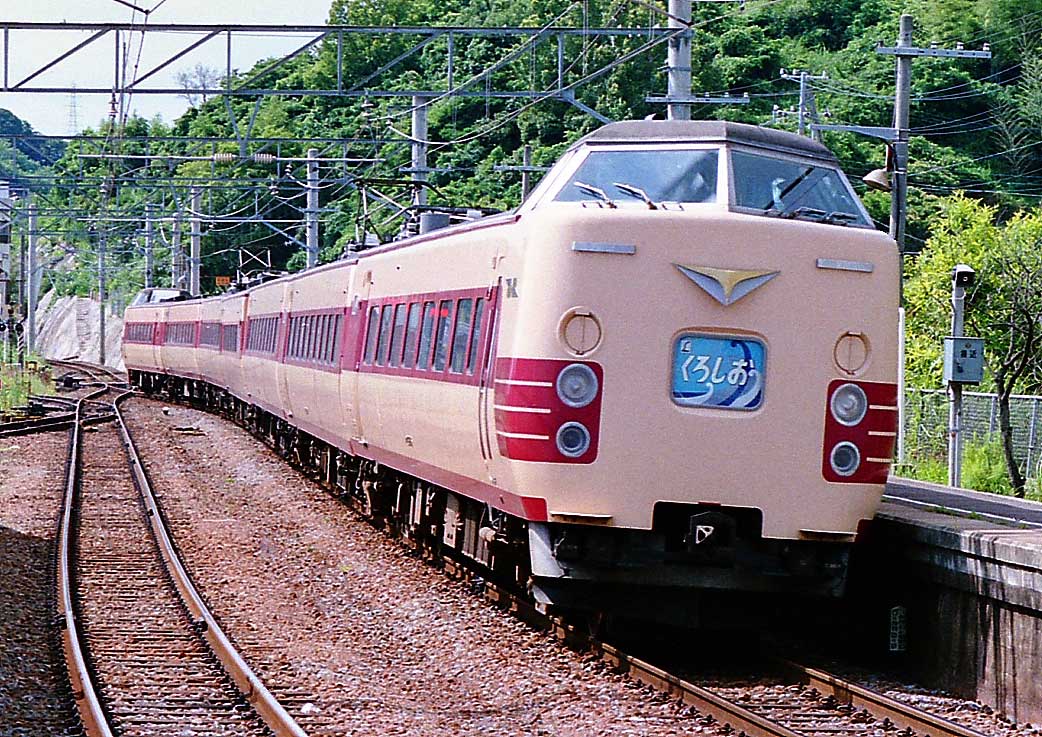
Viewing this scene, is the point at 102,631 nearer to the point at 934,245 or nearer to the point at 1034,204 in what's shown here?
the point at 934,245

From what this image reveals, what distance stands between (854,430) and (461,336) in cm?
304

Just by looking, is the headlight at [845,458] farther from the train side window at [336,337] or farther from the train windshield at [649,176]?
the train side window at [336,337]

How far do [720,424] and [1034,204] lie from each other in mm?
52074

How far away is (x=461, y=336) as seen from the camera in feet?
36.9

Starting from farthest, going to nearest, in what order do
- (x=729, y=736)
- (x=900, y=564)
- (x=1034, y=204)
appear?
(x=1034, y=204) < (x=900, y=564) < (x=729, y=736)

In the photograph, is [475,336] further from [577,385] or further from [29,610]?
[29,610]

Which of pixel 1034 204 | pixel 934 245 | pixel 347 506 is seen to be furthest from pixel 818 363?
pixel 1034 204

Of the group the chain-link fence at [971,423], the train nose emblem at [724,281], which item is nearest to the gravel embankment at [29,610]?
Result: the train nose emblem at [724,281]

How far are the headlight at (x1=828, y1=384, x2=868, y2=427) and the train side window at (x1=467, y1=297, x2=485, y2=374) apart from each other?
7.97ft

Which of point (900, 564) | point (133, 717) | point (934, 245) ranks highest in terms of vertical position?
point (934, 245)

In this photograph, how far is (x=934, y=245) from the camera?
3438 cm

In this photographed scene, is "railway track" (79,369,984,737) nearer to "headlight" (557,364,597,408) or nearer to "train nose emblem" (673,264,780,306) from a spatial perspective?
"headlight" (557,364,597,408)

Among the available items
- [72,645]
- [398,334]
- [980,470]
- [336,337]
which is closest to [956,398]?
[980,470]

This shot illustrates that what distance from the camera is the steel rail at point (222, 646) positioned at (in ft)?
27.3
